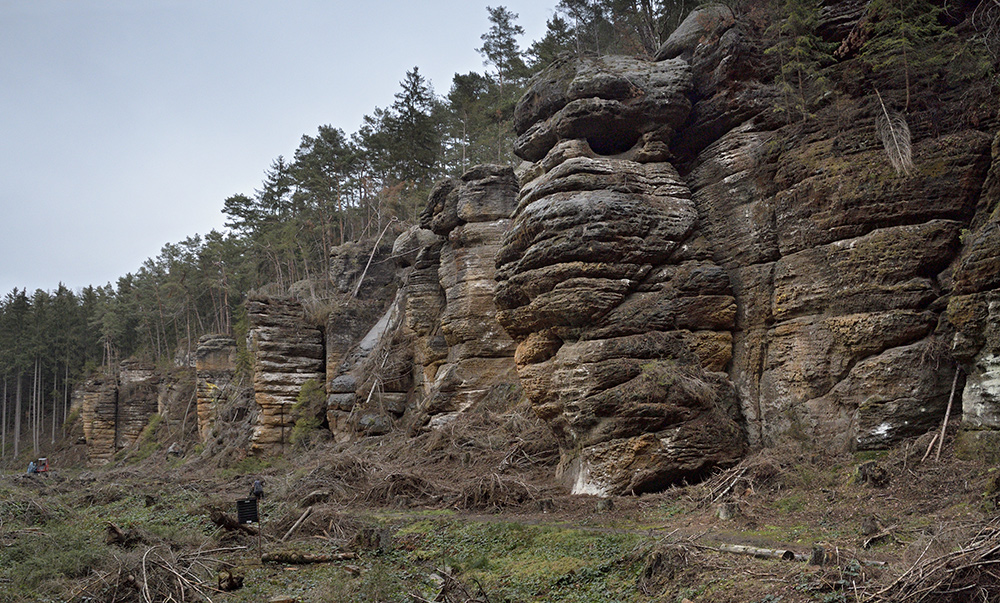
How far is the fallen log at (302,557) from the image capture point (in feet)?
35.3

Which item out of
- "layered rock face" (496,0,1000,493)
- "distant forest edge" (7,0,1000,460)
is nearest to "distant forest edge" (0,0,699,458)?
"distant forest edge" (7,0,1000,460)

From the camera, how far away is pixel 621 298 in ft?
44.0

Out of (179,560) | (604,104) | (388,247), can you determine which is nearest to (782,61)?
(604,104)

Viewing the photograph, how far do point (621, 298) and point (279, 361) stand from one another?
21.2 m

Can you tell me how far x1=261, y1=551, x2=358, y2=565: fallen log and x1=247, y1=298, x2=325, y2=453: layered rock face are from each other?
18.3 metres

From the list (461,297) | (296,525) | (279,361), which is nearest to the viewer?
(296,525)

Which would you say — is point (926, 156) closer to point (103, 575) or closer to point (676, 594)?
point (676, 594)

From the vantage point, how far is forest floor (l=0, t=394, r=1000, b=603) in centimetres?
647

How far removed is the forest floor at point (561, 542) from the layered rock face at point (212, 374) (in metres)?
22.9

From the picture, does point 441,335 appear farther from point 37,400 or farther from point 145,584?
point 37,400

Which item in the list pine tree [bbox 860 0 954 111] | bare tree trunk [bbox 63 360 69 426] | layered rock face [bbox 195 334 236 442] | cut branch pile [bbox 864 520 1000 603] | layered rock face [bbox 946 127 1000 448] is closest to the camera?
cut branch pile [bbox 864 520 1000 603]

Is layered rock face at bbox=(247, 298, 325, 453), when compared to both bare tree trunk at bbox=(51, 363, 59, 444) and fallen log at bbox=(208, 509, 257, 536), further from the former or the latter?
bare tree trunk at bbox=(51, 363, 59, 444)

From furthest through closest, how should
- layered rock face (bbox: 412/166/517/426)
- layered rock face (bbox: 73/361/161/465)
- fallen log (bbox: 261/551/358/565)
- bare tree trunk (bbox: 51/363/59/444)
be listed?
bare tree trunk (bbox: 51/363/59/444) → layered rock face (bbox: 73/361/161/465) → layered rock face (bbox: 412/166/517/426) → fallen log (bbox: 261/551/358/565)

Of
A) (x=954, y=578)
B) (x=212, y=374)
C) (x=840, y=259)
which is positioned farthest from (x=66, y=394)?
(x=954, y=578)
